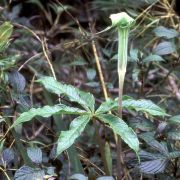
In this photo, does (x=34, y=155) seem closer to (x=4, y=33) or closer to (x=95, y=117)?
(x=95, y=117)

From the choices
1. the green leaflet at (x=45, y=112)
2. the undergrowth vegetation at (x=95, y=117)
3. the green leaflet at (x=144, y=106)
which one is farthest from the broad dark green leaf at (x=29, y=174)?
the green leaflet at (x=144, y=106)

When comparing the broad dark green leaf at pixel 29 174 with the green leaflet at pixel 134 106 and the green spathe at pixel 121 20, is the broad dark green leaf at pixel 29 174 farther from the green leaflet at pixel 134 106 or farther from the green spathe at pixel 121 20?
the green spathe at pixel 121 20

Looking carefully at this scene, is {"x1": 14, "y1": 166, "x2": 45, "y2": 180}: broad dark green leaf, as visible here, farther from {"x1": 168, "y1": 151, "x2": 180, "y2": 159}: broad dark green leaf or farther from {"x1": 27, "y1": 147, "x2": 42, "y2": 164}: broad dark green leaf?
{"x1": 168, "y1": 151, "x2": 180, "y2": 159}: broad dark green leaf

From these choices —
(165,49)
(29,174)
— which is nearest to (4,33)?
(29,174)

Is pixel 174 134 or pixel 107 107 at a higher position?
pixel 107 107

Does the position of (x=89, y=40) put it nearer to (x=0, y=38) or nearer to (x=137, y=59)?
(x=137, y=59)

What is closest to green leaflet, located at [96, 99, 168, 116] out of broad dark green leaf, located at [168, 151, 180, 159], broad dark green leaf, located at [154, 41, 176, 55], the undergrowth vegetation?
the undergrowth vegetation

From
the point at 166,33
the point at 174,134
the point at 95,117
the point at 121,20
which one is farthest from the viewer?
the point at 166,33
